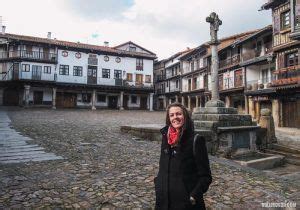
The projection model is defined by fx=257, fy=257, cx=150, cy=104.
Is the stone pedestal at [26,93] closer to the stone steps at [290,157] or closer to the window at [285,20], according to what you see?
the window at [285,20]

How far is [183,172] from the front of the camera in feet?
8.29

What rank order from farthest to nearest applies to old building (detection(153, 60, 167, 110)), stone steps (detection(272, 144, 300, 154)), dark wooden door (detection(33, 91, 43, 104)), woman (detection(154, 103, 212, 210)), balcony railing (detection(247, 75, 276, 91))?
old building (detection(153, 60, 167, 110)), dark wooden door (detection(33, 91, 43, 104)), balcony railing (detection(247, 75, 276, 91)), stone steps (detection(272, 144, 300, 154)), woman (detection(154, 103, 212, 210))

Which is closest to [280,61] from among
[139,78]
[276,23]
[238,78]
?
[276,23]

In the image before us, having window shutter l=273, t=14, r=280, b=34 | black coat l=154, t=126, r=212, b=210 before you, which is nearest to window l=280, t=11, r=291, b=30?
window shutter l=273, t=14, r=280, b=34

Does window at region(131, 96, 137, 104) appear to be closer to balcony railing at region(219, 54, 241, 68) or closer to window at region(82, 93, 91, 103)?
window at region(82, 93, 91, 103)

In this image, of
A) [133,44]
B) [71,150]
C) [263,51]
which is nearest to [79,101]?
[133,44]

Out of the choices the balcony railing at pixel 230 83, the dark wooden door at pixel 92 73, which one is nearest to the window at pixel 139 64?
the dark wooden door at pixel 92 73

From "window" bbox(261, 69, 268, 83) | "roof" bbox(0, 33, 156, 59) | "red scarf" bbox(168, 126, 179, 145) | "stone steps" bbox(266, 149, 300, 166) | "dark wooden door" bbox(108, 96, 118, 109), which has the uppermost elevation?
"roof" bbox(0, 33, 156, 59)

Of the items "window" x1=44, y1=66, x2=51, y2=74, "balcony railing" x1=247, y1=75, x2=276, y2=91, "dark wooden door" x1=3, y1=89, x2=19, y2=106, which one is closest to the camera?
"balcony railing" x1=247, y1=75, x2=276, y2=91

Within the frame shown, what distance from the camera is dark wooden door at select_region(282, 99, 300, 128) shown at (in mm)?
19078

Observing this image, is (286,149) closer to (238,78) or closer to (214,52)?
(214,52)

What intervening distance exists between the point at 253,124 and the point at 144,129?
4.40m

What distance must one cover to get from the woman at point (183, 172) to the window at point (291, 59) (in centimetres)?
2005

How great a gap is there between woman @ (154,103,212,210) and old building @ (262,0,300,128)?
18.2 metres
